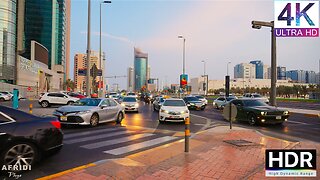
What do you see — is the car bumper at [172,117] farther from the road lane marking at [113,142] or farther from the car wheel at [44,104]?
the car wheel at [44,104]

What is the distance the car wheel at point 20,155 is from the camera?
5.00 metres

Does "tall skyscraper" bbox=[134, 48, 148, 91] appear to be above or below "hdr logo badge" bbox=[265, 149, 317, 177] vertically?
above

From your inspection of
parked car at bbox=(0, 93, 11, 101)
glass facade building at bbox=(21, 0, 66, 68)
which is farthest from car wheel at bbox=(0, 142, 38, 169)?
glass facade building at bbox=(21, 0, 66, 68)

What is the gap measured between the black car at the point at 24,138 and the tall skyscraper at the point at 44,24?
94287 mm

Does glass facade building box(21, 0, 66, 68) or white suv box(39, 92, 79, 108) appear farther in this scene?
glass facade building box(21, 0, 66, 68)

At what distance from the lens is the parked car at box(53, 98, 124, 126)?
1136 cm

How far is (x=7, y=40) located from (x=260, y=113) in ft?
213

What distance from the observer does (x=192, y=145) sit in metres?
8.06

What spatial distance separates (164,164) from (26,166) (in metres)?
2.94

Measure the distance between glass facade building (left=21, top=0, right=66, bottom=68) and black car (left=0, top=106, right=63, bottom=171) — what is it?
309 feet

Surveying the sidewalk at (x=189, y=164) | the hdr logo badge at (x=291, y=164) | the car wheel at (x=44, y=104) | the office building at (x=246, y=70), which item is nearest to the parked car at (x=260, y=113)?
the sidewalk at (x=189, y=164)

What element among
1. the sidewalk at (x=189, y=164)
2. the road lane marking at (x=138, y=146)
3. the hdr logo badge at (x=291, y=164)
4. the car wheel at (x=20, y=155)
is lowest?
the road lane marking at (x=138, y=146)

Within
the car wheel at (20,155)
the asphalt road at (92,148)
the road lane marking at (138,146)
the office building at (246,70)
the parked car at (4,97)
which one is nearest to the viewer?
the car wheel at (20,155)

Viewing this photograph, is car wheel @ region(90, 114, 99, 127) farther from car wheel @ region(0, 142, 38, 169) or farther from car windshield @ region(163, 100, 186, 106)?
car wheel @ region(0, 142, 38, 169)
